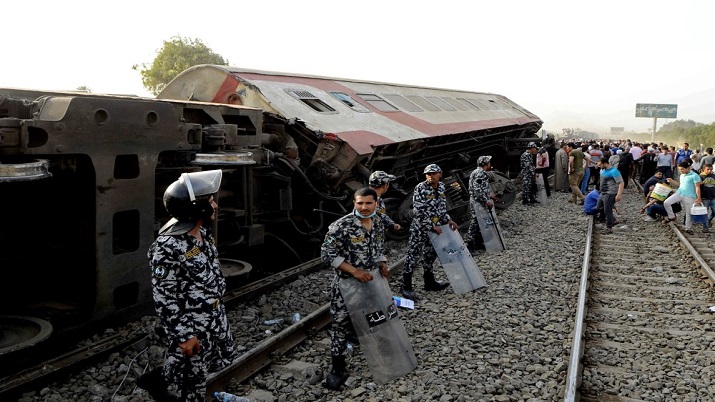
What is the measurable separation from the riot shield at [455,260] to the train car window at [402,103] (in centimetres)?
581

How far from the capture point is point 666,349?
5.46m

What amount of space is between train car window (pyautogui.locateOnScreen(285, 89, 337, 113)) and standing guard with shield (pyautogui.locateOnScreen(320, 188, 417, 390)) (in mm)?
5138

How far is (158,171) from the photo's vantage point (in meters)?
6.17

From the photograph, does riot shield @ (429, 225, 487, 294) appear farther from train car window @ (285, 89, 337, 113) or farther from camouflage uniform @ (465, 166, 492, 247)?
train car window @ (285, 89, 337, 113)

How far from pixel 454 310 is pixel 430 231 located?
1026 millimetres

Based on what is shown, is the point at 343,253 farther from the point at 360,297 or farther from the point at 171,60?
the point at 171,60

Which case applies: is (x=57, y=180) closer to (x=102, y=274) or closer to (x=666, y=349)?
(x=102, y=274)

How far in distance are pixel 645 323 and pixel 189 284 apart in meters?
4.96

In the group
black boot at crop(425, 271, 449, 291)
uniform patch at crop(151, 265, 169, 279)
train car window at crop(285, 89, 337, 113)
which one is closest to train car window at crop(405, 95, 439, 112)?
train car window at crop(285, 89, 337, 113)

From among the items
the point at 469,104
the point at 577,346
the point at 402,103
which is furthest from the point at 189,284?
the point at 469,104

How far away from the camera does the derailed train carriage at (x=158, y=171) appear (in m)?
4.82

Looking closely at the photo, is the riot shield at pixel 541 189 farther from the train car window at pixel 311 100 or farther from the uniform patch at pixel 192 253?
the uniform patch at pixel 192 253

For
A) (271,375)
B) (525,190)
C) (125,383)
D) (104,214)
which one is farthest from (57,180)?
(525,190)

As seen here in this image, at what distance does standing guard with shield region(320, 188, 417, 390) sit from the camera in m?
4.55
